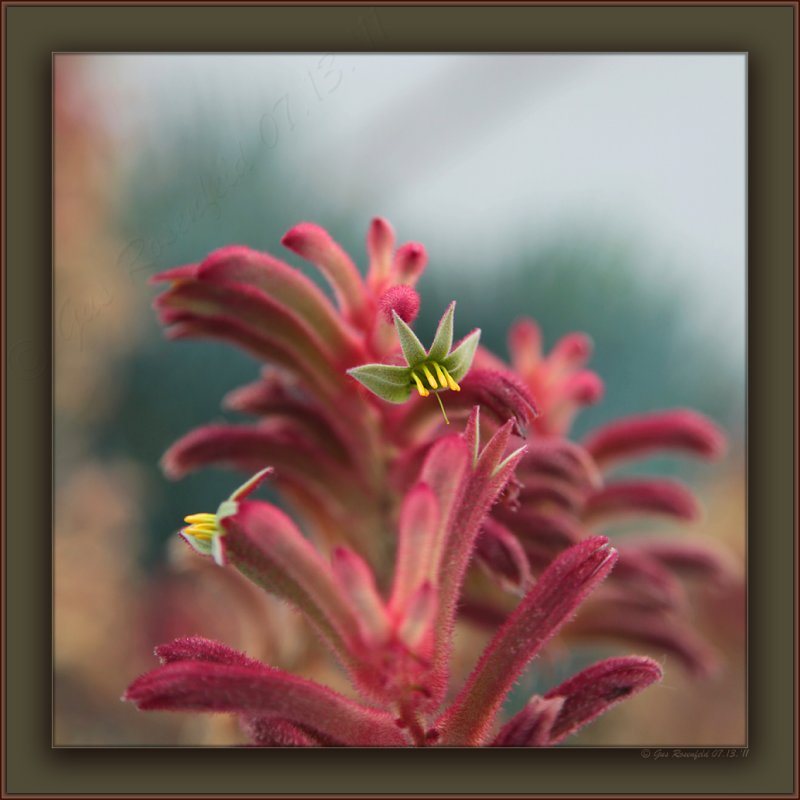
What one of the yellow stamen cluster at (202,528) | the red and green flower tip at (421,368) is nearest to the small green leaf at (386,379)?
the red and green flower tip at (421,368)

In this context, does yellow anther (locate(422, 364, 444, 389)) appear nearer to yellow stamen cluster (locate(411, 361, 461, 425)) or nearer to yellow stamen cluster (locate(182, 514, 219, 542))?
yellow stamen cluster (locate(411, 361, 461, 425))

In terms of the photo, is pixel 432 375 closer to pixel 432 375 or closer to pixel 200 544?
pixel 432 375

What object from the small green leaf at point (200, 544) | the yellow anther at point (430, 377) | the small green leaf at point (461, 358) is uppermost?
the small green leaf at point (461, 358)

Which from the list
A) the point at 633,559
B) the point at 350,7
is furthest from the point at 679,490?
the point at 350,7

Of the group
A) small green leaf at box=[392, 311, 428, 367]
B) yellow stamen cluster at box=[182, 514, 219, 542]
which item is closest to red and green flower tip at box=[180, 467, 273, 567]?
yellow stamen cluster at box=[182, 514, 219, 542]

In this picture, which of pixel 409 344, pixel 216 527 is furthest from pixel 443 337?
pixel 216 527

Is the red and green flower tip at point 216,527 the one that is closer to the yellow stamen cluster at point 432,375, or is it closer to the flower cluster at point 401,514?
the flower cluster at point 401,514

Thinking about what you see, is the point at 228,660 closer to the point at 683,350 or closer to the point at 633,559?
the point at 633,559
